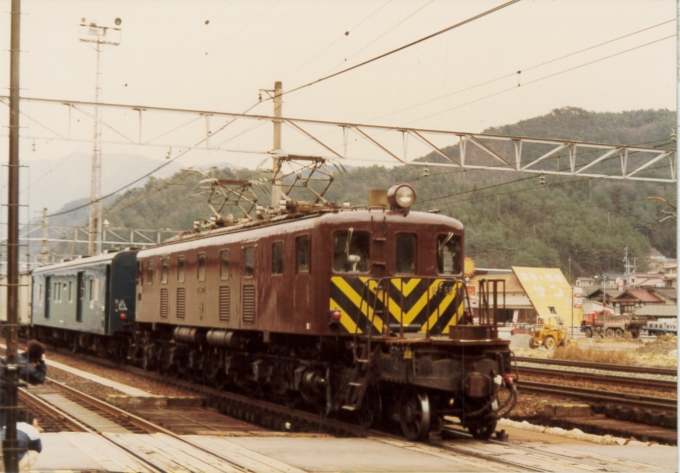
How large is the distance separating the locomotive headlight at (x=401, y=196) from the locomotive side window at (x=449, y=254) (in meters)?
0.72

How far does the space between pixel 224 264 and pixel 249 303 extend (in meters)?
Answer: 1.69

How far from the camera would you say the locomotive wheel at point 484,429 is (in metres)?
12.3

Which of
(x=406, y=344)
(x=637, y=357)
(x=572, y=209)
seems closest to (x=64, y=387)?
(x=406, y=344)

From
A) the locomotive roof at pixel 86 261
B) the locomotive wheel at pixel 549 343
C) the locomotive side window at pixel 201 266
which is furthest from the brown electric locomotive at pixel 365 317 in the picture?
the locomotive wheel at pixel 549 343

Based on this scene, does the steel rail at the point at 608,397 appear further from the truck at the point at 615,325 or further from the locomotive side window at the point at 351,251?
the truck at the point at 615,325

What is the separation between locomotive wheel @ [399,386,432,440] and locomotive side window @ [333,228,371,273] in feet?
6.96

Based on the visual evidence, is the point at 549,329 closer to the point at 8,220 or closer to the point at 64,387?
the point at 64,387

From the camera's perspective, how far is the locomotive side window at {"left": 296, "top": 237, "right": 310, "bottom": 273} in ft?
46.2

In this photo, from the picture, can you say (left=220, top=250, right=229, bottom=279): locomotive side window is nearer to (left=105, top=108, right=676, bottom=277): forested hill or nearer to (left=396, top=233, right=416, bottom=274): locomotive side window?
(left=396, top=233, right=416, bottom=274): locomotive side window

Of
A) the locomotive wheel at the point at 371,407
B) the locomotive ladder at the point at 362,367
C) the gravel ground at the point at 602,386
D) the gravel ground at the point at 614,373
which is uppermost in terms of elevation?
the locomotive ladder at the point at 362,367

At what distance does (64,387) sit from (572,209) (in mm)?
53353

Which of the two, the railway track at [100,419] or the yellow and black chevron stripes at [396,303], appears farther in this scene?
the yellow and black chevron stripes at [396,303]

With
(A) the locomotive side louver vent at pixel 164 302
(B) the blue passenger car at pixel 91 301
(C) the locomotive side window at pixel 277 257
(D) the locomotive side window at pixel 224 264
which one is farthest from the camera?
(B) the blue passenger car at pixel 91 301

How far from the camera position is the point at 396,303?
13.5 meters
